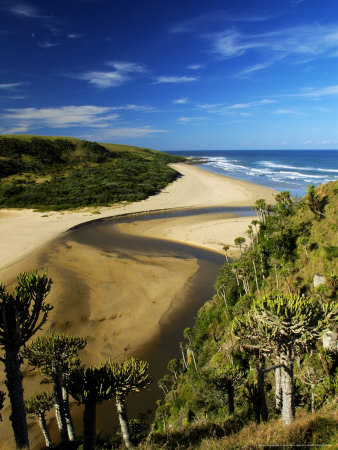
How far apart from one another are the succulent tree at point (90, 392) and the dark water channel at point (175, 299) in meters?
5.43

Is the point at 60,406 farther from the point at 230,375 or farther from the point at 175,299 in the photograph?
the point at 175,299

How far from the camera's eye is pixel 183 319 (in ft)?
70.6

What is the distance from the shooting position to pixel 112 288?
2594 cm

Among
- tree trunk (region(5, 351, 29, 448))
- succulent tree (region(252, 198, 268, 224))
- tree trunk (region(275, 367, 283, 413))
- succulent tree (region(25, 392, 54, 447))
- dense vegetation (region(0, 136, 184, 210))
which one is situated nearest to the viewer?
tree trunk (region(5, 351, 29, 448))

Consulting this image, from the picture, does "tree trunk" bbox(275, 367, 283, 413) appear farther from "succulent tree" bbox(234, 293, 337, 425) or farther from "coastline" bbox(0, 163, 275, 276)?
"coastline" bbox(0, 163, 275, 276)

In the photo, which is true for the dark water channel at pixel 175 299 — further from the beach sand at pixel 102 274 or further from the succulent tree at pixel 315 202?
the succulent tree at pixel 315 202

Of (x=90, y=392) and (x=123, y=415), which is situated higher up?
(x=90, y=392)

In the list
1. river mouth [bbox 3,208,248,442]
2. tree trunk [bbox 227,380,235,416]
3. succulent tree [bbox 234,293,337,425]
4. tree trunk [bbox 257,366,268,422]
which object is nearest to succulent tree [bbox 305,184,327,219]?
succulent tree [bbox 234,293,337,425]

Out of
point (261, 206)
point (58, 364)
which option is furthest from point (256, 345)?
point (261, 206)

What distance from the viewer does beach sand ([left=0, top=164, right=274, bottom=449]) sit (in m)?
19.4

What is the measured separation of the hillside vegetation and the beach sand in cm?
481

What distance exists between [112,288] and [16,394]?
17279 mm

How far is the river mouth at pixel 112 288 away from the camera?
17.5 metres

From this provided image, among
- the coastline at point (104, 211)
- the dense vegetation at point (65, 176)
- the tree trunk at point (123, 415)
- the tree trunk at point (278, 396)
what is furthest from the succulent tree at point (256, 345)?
the dense vegetation at point (65, 176)
